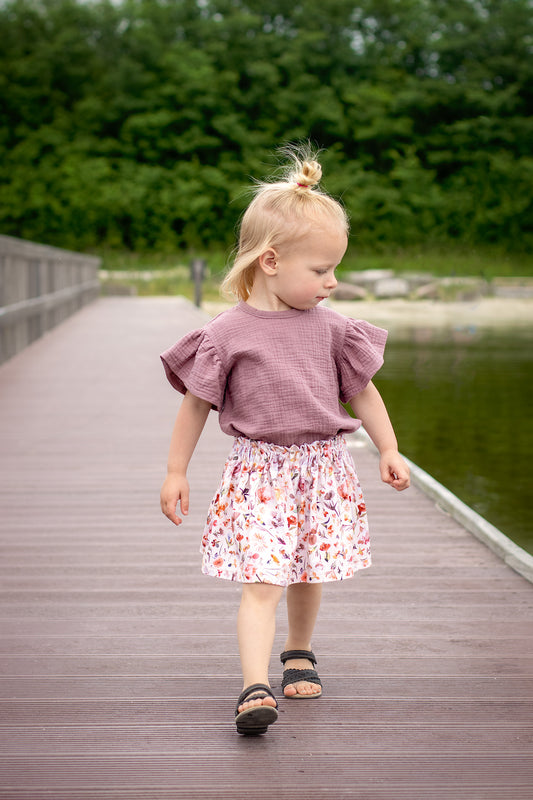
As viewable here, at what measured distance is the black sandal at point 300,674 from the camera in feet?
8.71

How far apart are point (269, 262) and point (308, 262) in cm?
9

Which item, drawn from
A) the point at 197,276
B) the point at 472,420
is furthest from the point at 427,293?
the point at 472,420

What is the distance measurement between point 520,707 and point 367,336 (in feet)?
3.16

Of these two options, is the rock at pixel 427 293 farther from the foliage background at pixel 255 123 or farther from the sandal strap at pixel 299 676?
the sandal strap at pixel 299 676

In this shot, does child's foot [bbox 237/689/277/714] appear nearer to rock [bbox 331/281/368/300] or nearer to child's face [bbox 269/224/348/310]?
child's face [bbox 269/224/348/310]

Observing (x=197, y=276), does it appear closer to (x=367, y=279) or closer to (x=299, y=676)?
(x=367, y=279)

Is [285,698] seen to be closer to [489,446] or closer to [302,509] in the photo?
[302,509]

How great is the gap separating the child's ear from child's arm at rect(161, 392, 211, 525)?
0.35 m

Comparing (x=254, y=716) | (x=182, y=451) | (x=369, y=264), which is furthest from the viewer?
(x=369, y=264)

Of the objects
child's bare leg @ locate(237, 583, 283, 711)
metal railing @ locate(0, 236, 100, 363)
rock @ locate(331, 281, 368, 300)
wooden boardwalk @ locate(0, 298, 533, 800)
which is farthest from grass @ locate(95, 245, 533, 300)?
child's bare leg @ locate(237, 583, 283, 711)

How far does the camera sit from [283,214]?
8.25 ft

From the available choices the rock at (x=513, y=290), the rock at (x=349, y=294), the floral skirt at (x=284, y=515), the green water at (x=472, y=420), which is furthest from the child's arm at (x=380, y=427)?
the rock at (x=513, y=290)

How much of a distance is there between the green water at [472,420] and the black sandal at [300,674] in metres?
3.52

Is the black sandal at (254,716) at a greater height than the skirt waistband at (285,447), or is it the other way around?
the skirt waistband at (285,447)
